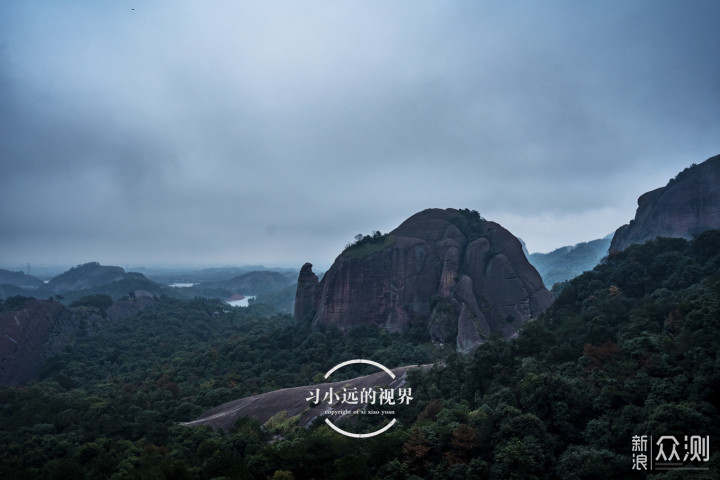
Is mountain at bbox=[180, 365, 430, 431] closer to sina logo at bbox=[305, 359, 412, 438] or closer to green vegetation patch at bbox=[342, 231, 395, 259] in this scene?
sina logo at bbox=[305, 359, 412, 438]

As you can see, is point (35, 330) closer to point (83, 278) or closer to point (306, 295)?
point (306, 295)

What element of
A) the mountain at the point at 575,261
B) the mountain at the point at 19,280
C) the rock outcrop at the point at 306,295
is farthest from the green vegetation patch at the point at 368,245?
the mountain at the point at 19,280

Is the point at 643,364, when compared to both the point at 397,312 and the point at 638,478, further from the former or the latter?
the point at 397,312

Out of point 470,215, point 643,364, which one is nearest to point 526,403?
point 643,364

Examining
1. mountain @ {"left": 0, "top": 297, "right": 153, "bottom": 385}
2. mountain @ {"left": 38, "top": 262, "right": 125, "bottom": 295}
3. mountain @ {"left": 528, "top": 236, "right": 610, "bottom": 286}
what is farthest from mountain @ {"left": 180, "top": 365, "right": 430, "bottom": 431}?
mountain @ {"left": 38, "top": 262, "right": 125, "bottom": 295}

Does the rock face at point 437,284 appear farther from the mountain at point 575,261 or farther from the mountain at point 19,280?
the mountain at point 19,280

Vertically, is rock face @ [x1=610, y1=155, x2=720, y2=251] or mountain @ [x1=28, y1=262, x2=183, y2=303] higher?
rock face @ [x1=610, y1=155, x2=720, y2=251]

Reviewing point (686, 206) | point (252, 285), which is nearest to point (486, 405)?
point (686, 206)
